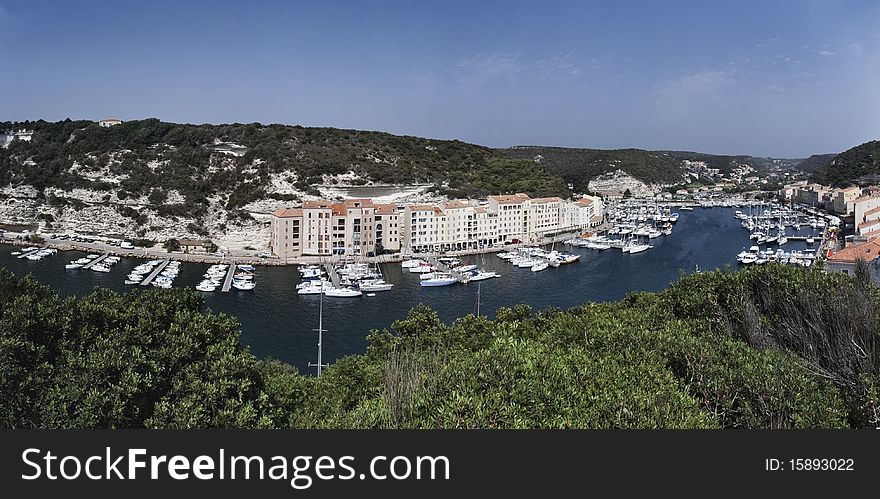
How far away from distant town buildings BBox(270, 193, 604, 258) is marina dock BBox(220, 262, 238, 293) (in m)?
2.36

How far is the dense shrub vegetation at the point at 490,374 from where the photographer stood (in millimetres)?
3193

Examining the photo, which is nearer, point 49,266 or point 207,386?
point 207,386

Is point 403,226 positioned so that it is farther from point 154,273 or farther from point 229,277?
point 154,273

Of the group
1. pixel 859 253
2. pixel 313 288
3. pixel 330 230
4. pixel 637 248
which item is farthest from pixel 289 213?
pixel 859 253

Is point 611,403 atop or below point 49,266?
atop

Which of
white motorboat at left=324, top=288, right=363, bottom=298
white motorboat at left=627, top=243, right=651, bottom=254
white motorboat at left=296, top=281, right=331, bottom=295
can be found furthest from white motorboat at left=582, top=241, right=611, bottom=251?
white motorboat at left=296, top=281, right=331, bottom=295

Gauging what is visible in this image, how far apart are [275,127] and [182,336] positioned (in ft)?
107

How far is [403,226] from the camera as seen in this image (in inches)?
932

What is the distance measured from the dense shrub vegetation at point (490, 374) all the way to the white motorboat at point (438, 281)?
12.2 m

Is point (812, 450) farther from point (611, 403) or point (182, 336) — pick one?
point (182, 336)

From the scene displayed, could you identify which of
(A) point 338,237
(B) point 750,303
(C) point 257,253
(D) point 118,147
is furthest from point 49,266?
(B) point 750,303

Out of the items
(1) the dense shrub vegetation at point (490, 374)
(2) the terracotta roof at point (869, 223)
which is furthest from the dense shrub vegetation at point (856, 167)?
(1) the dense shrub vegetation at point (490, 374)

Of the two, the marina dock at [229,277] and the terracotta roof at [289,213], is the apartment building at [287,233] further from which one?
the marina dock at [229,277]

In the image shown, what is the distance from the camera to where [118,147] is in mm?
30781
